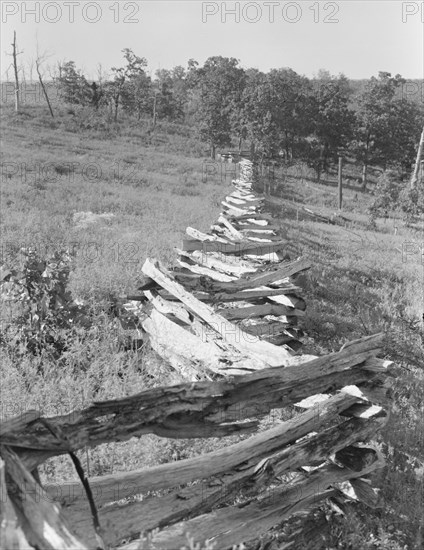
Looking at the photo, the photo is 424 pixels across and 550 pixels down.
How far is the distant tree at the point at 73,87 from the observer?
190ft

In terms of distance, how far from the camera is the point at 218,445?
4270 mm

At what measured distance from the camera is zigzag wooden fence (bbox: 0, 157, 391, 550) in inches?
92.1

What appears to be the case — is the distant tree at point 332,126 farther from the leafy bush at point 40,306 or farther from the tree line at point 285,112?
the leafy bush at point 40,306

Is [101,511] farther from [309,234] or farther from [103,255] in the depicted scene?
[309,234]

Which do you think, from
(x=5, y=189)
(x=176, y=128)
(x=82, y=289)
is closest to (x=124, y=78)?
(x=176, y=128)

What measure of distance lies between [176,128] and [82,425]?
5878cm

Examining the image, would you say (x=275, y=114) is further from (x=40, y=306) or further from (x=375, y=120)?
(x=40, y=306)

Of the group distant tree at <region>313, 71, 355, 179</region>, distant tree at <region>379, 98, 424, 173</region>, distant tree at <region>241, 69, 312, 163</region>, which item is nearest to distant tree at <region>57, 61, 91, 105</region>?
distant tree at <region>241, 69, 312, 163</region>

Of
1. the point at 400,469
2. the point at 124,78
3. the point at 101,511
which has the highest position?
the point at 124,78

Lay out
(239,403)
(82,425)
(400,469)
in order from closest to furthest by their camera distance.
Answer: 1. (82,425)
2. (239,403)
3. (400,469)

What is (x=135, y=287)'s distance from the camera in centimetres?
805

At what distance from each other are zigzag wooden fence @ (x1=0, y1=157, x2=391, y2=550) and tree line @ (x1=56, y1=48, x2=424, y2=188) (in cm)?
4222

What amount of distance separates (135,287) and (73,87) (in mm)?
55738

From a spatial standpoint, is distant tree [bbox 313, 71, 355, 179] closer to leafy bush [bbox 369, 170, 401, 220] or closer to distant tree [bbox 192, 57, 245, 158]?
distant tree [bbox 192, 57, 245, 158]
